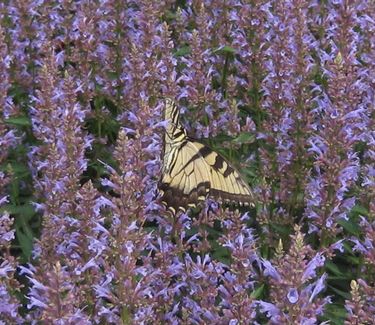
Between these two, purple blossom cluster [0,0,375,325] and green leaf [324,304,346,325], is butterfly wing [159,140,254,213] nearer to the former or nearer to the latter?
purple blossom cluster [0,0,375,325]

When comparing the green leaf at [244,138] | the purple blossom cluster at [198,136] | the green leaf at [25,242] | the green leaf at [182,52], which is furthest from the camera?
the green leaf at [182,52]

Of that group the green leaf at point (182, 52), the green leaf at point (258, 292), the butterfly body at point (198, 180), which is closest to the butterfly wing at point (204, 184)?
the butterfly body at point (198, 180)

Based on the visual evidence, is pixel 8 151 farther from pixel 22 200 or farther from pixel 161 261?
pixel 161 261

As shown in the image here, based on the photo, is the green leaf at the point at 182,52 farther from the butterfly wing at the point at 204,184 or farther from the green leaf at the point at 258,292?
the green leaf at the point at 258,292

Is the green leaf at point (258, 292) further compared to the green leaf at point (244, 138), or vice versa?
the green leaf at point (244, 138)

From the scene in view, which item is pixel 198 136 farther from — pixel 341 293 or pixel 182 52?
pixel 341 293

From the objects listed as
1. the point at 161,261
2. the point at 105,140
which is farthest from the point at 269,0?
the point at 161,261

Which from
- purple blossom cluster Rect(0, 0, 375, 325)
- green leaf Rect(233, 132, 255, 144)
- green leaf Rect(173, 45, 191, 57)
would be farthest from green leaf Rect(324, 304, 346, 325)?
green leaf Rect(173, 45, 191, 57)

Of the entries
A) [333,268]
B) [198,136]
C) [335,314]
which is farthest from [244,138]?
[335,314]
